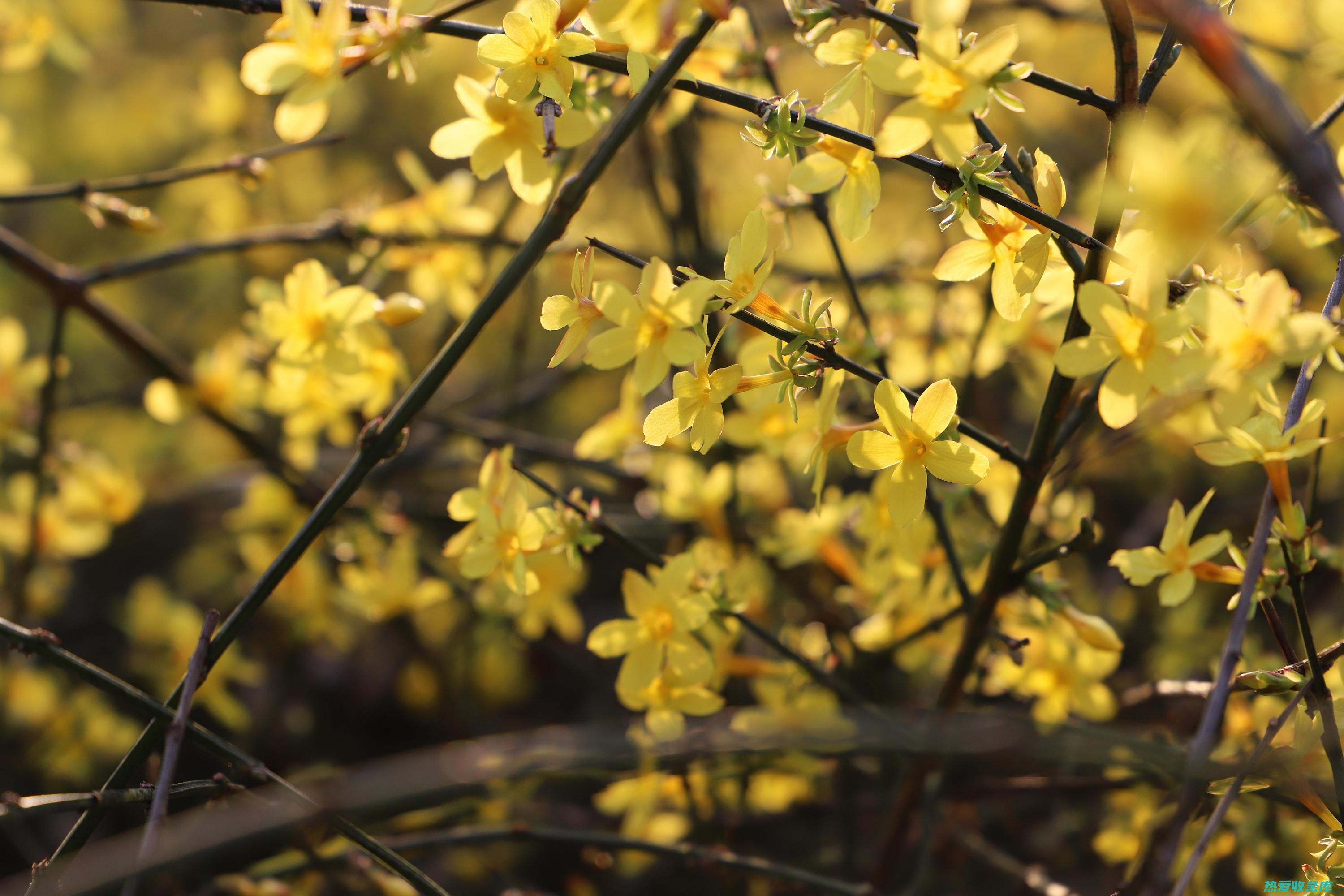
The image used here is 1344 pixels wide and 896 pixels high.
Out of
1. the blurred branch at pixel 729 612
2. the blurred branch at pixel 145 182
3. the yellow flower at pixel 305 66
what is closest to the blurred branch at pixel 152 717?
the blurred branch at pixel 729 612

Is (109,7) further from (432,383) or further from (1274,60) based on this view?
(1274,60)

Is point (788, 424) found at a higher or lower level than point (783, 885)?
higher

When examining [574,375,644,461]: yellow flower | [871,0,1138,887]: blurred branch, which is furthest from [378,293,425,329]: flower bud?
[871,0,1138,887]: blurred branch

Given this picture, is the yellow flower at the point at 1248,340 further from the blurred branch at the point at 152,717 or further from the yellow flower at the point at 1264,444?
the blurred branch at the point at 152,717

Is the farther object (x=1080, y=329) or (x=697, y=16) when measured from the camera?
(x=1080, y=329)

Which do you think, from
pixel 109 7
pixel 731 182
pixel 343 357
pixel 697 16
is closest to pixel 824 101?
pixel 697 16

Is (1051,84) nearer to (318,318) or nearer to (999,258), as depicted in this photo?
(999,258)
